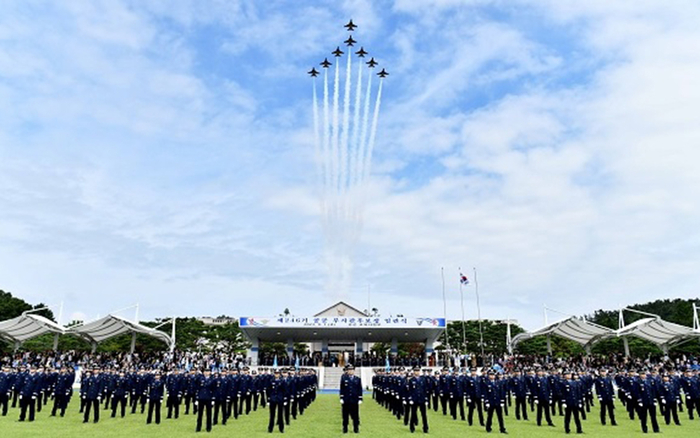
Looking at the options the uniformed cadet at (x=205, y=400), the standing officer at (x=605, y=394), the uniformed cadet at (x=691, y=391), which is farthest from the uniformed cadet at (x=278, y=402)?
the uniformed cadet at (x=691, y=391)

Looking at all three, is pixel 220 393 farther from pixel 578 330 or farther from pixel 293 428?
pixel 578 330

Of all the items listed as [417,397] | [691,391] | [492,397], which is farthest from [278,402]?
[691,391]

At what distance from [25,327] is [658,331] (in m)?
59.5

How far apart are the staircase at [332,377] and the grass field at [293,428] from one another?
24.6 meters

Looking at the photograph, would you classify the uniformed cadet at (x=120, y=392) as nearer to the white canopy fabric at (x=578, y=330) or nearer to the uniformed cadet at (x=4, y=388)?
the uniformed cadet at (x=4, y=388)

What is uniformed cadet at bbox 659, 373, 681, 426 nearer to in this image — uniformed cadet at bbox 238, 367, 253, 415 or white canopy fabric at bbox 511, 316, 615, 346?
uniformed cadet at bbox 238, 367, 253, 415

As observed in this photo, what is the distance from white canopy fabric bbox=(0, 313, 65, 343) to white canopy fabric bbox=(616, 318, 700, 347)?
53.6 meters

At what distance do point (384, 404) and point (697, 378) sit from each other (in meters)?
14.5

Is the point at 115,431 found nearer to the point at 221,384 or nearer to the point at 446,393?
the point at 221,384

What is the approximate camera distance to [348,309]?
2749 inches

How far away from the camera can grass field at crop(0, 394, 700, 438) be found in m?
16.0

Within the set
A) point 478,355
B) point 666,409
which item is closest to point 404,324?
point 478,355

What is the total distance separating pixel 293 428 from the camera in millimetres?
17547

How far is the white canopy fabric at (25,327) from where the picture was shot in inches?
1887
